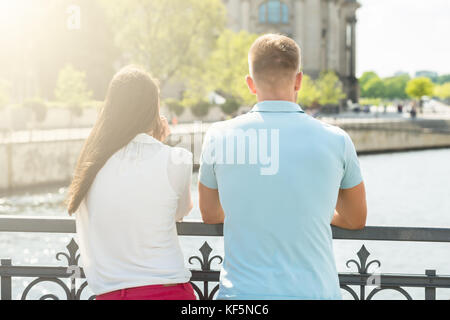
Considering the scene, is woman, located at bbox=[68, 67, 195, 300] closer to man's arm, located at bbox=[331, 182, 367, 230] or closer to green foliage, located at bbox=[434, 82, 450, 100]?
man's arm, located at bbox=[331, 182, 367, 230]

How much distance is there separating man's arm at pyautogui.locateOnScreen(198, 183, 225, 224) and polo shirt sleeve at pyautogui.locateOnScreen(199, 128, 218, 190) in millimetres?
41

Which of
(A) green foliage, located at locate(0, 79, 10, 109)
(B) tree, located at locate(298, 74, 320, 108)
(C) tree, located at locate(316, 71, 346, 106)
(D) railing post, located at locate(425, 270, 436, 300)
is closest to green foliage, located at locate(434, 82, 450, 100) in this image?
(C) tree, located at locate(316, 71, 346, 106)

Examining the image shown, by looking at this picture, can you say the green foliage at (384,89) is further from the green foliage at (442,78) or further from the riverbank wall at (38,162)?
the riverbank wall at (38,162)

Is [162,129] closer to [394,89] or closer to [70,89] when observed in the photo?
[70,89]

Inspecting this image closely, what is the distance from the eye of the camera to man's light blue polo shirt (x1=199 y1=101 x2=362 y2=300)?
238 cm

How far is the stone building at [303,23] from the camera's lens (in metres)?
71.9

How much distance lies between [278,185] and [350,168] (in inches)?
11.6

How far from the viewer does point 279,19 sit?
7412cm

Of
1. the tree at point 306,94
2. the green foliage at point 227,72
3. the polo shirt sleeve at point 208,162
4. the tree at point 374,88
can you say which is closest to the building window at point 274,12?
the tree at point 306,94

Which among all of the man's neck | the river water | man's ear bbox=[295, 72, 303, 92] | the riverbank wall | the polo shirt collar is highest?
man's ear bbox=[295, 72, 303, 92]

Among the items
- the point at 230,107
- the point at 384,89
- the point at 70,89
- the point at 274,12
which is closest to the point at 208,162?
the point at 70,89

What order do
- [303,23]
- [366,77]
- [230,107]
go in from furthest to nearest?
1. [366,77]
2. [303,23]
3. [230,107]

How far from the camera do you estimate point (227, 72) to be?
50312 mm

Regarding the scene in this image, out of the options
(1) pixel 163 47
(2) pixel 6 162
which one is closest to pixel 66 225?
(2) pixel 6 162
